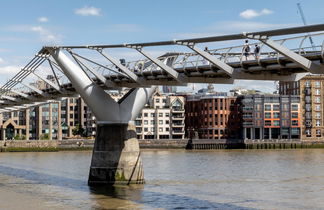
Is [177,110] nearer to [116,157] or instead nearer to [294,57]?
[116,157]

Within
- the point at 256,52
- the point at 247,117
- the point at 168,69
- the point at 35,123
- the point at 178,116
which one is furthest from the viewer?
the point at 35,123

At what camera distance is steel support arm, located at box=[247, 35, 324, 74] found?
26.2 meters

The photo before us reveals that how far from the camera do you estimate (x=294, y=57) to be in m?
26.3

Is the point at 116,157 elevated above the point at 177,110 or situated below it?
below

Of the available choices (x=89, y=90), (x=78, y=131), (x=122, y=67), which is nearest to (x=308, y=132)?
(x=78, y=131)

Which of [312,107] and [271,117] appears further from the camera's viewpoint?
[312,107]

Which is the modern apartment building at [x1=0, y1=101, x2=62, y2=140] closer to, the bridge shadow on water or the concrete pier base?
the bridge shadow on water

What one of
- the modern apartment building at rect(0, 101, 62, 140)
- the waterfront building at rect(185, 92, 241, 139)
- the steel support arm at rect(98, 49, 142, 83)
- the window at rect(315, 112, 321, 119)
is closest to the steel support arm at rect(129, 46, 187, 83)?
the steel support arm at rect(98, 49, 142, 83)

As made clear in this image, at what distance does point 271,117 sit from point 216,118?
1262cm

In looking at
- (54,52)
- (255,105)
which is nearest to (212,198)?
(54,52)

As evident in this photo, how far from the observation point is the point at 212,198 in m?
37.5

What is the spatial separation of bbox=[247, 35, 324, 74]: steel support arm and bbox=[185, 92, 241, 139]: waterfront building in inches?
4456

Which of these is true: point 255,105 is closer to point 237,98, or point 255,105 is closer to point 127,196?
point 237,98

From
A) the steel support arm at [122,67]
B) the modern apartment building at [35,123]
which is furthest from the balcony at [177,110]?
the steel support arm at [122,67]
